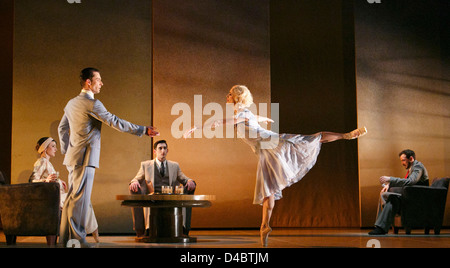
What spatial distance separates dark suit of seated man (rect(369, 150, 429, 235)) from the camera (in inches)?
245

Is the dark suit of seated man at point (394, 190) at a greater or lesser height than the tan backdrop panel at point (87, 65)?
lesser

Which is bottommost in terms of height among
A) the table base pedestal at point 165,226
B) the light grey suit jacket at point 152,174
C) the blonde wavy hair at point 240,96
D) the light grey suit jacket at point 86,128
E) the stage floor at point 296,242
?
the stage floor at point 296,242

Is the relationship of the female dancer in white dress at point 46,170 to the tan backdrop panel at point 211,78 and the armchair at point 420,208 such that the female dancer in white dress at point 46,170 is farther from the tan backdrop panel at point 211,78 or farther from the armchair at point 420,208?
the armchair at point 420,208

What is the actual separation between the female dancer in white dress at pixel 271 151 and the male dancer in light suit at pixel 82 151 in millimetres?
820

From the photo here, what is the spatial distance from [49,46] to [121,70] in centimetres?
100

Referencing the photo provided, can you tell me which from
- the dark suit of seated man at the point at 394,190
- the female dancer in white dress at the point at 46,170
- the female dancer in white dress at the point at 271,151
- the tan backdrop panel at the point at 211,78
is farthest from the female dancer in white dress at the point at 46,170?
the dark suit of seated man at the point at 394,190

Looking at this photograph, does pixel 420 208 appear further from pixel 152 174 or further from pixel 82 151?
pixel 82 151

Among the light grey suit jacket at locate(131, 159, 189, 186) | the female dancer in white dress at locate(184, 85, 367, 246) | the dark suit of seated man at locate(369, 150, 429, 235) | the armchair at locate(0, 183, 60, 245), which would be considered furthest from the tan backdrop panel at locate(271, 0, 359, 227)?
the armchair at locate(0, 183, 60, 245)

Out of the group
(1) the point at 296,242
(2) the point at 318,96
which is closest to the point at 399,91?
(2) the point at 318,96

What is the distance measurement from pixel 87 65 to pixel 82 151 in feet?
9.45

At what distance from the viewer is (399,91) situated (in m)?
8.16

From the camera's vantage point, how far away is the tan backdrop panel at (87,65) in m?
6.95
